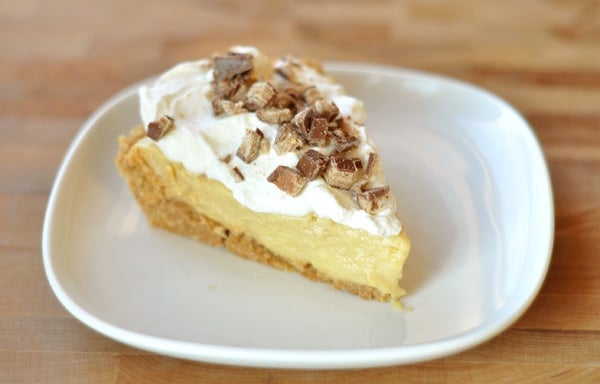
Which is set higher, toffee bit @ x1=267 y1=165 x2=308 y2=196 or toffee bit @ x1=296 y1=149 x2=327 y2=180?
toffee bit @ x1=296 y1=149 x2=327 y2=180

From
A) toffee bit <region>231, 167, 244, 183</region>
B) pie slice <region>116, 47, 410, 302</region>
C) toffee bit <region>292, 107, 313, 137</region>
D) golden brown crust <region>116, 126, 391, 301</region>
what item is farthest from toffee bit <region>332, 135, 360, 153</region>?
golden brown crust <region>116, 126, 391, 301</region>

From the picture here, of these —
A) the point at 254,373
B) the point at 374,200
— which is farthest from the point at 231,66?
the point at 254,373

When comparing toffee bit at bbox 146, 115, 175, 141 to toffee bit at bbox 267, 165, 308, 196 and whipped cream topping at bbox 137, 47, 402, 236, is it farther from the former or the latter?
toffee bit at bbox 267, 165, 308, 196

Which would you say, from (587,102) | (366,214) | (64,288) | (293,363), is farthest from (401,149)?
(64,288)

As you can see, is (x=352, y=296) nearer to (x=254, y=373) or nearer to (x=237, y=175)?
(x=254, y=373)

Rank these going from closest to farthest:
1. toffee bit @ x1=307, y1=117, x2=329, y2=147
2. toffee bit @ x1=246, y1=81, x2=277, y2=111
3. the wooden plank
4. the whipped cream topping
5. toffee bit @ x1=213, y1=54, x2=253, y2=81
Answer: the wooden plank < the whipped cream topping < toffee bit @ x1=307, y1=117, x2=329, y2=147 < toffee bit @ x1=246, y1=81, x2=277, y2=111 < toffee bit @ x1=213, y1=54, x2=253, y2=81

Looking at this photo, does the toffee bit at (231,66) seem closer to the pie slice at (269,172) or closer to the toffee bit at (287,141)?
the pie slice at (269,172)

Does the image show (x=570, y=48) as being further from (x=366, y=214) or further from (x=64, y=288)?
(x=64, y=288)
